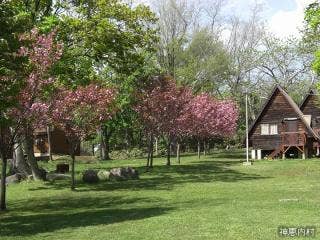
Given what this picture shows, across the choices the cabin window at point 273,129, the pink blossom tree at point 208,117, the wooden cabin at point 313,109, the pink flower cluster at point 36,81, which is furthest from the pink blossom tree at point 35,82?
the wooden cabin at point 313,109

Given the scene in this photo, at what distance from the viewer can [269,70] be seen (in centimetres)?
8325

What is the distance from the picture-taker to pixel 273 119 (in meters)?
56.9

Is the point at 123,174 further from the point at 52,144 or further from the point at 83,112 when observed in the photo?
the point at 52,144

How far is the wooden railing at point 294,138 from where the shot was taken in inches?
2120

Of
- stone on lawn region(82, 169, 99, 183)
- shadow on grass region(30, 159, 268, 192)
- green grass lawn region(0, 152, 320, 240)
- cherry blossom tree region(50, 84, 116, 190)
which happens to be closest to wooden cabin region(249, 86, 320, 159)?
shadow on grass region(30, 159, 268, 192)

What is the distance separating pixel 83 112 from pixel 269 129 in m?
35.6

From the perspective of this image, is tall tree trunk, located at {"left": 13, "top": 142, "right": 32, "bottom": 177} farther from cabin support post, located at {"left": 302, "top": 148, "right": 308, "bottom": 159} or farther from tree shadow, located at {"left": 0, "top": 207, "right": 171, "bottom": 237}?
cabin support post, located at {"left": 302, "top": 148, "right": 308, "bottom": 159}

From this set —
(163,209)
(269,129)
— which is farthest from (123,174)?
(269,129)

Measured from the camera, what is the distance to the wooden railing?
53844 millimetres

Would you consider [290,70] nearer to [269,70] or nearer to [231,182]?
[269,70]

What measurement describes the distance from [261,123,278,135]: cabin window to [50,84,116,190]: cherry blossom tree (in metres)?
34.1

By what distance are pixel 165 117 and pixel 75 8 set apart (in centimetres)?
1055

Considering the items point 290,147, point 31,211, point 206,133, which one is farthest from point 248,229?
point 206,133

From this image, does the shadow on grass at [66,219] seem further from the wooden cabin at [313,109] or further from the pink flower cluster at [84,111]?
the wooden cabin at [313,109]
